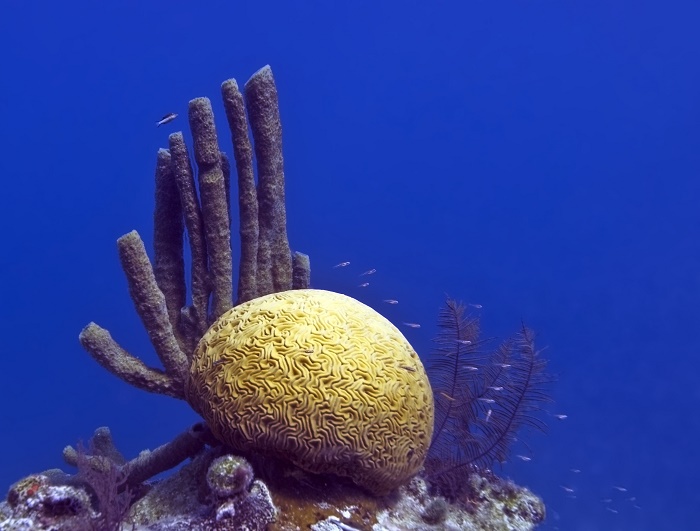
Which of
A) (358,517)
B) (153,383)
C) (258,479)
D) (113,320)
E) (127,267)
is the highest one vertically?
(113,320)

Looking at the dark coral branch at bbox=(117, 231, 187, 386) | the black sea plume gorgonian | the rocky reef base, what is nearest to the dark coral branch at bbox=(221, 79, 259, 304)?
the dark coral branch at bbox=(117, 231, 187, 386)

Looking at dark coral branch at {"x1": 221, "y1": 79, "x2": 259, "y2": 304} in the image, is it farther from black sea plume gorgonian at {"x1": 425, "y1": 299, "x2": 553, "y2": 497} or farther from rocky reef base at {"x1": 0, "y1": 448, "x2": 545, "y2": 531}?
black sea plume gorgonian at {"x1": 425, "y1": 299, "x2": 553, "y2": 497}

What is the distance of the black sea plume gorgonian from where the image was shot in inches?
246

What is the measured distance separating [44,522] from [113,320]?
133 ft

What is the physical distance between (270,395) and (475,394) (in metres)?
3.04

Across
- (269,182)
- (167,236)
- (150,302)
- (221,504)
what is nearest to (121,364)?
(150,302)

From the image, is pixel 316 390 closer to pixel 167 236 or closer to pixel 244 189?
pixel 244 189

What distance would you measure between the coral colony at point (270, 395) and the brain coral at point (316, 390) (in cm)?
1

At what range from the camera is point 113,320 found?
1631 inches

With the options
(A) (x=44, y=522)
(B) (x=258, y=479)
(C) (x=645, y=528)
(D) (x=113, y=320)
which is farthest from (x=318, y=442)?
(D) (x=113, y=320)

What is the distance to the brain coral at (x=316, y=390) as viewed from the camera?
4203mm

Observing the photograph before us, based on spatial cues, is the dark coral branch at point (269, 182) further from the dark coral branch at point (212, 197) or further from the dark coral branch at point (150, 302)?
the dark coral branch at point (150, 302)

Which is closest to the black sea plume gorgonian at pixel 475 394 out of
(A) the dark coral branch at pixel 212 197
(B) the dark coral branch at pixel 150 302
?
(A) the dark coral branch at pixel 212 197

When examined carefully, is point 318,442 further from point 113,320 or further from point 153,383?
point 113,320
